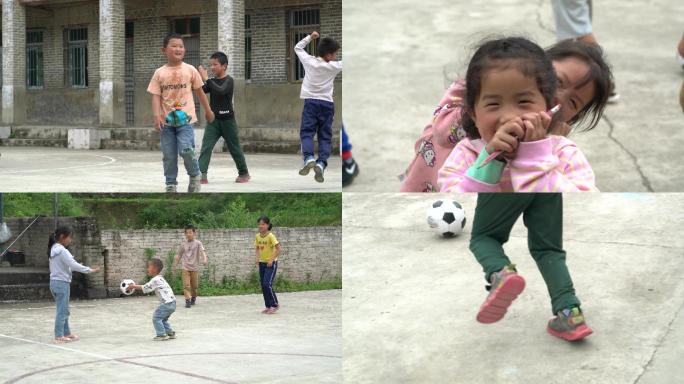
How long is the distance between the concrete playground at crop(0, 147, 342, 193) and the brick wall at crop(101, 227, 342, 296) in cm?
60

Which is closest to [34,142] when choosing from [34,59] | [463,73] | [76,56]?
[76,56]

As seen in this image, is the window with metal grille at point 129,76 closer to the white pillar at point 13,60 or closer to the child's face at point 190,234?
the white pillar at point 13,60

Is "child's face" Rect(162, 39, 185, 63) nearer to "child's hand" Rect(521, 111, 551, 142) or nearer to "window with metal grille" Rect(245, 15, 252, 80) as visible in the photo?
"child's hand" Rect(521, 111, 551, 142)

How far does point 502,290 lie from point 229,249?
22.0 ft

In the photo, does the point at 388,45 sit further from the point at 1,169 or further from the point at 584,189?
the point at 1,169

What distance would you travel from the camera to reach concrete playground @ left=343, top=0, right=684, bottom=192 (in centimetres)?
336

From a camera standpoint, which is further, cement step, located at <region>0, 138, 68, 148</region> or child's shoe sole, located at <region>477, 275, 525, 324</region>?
cement step, located at <region>0, 138, 68, 148</region>

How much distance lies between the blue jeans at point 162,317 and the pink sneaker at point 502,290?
4.41m

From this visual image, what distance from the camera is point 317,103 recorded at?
193 inches

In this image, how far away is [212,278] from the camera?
8.38 metres

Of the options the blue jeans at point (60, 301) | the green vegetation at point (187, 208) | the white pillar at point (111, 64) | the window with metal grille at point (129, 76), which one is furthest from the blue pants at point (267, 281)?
the window with metal grille at point (129, 76)

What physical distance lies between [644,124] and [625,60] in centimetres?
101

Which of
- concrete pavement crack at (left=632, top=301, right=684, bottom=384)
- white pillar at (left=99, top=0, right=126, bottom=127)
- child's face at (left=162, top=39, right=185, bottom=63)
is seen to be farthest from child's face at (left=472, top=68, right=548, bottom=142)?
white pillar at (left=99, top=0, right=126, bottom=127)

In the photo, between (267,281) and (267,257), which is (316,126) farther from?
(267,281)
